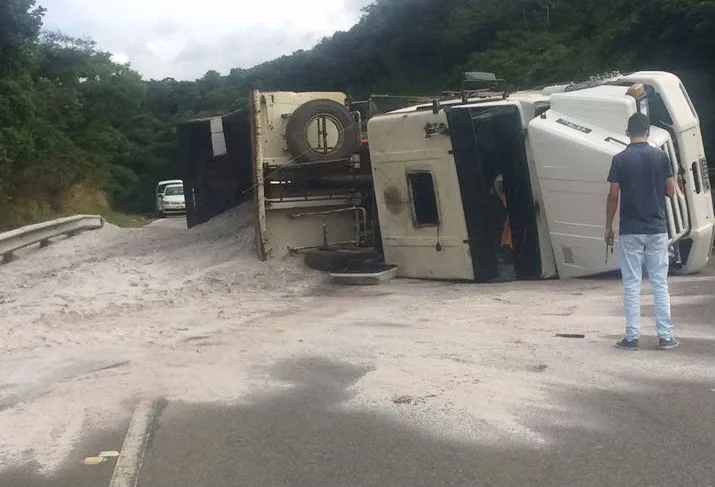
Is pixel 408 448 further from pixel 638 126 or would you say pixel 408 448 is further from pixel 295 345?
pixel 638 126

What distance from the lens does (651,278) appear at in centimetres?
705

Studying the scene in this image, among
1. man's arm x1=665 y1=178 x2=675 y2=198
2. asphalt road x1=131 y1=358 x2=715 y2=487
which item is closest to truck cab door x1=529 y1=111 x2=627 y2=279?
man's arm x1=665 y1=178 x2=675 y2=198

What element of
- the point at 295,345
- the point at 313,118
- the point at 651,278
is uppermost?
the point at 313,118

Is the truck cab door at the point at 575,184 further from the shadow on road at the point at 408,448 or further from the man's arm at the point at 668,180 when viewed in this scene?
the shadow on road at the point at 408,448

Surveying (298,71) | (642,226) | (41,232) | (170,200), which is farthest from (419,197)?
(298,71)

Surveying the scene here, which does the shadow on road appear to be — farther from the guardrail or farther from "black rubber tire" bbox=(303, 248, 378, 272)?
the guardrail

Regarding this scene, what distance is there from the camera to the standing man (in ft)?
23.0

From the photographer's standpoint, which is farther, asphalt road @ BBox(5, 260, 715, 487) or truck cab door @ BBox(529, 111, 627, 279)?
truck cab door @ BBox(529, 111, 627, 279)

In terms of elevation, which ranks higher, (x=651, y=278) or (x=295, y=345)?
(x=651, y=278)

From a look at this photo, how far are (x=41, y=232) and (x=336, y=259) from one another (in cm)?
766

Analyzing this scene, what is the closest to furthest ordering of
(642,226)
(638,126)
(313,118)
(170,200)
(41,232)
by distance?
(642,226)
(638,126)
(313,118)
(41,232)
(170,200)

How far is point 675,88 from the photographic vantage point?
11070 mm

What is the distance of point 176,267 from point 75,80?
43.2 m

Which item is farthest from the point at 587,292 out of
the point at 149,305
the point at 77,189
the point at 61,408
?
the point at 77,189
